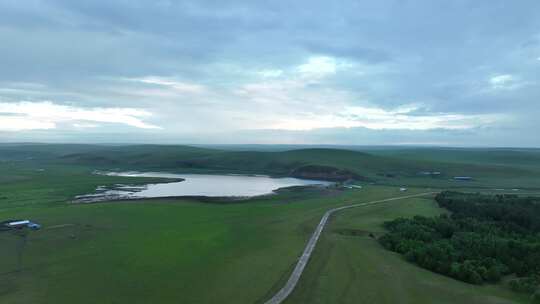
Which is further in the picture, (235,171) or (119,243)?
(235,171)

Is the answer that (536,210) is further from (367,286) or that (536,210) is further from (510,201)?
(367,286)

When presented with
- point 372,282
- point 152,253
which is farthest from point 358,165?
point 372,282

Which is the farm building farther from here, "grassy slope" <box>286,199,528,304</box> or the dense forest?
the dense forest

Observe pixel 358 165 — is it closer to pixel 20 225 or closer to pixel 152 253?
pixel 152 253

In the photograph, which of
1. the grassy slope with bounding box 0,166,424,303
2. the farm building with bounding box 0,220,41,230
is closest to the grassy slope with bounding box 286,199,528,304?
the grassy slope with bounding box 0,166,424,303

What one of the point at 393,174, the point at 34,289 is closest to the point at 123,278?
the point at 34,289
